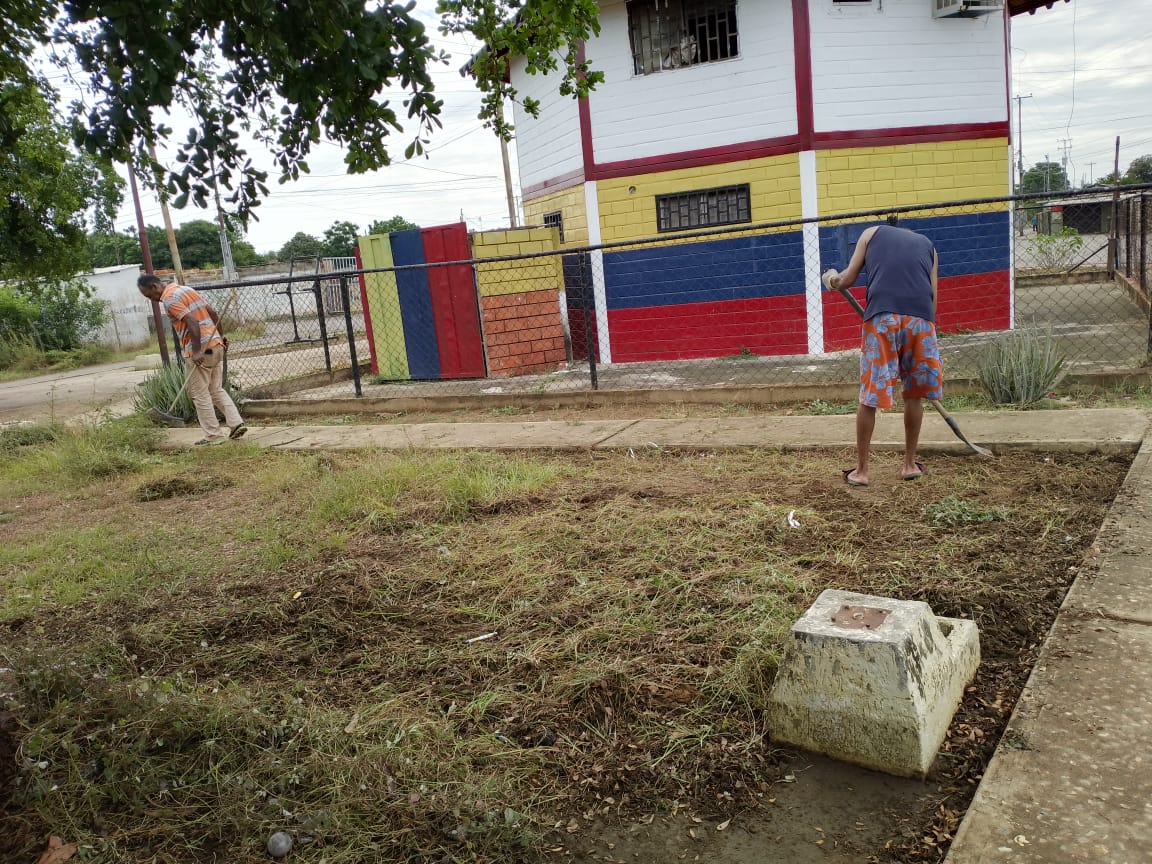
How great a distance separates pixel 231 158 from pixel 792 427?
4.89 metres

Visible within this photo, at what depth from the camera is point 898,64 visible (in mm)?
11711

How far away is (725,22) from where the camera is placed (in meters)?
11.9

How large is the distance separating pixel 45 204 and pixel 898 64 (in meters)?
14.1

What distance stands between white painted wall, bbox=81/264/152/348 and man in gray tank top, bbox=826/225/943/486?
28349 mm

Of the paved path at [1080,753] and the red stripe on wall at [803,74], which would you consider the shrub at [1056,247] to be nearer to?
the red stripe on wall at [803,74]

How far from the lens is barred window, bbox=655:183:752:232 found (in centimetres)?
1220

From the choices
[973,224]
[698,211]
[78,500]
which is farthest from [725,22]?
[78,500]

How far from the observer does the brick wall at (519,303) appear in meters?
11.7

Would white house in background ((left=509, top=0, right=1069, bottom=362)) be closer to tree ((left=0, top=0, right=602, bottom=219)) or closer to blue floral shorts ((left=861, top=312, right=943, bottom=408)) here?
blue floral shorts ((left=861, top=312, right=943, bottom=408))

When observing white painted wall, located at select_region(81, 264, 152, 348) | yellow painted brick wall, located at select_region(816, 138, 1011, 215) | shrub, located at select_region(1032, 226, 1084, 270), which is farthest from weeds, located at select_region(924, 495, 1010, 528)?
white painted wall, located at select_region(81, 264, 152, 348)

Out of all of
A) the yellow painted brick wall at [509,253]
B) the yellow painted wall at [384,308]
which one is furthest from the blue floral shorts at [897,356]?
the yellow painted wall at [384,308]

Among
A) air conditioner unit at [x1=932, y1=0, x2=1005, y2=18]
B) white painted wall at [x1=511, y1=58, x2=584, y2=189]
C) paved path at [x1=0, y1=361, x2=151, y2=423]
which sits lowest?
paved path at [x1=0, y1=361, x2=151, y2=423]

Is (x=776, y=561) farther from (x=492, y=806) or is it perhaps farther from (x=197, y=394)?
(x=197, y=394)

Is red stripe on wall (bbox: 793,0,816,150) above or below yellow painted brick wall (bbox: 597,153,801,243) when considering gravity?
above
